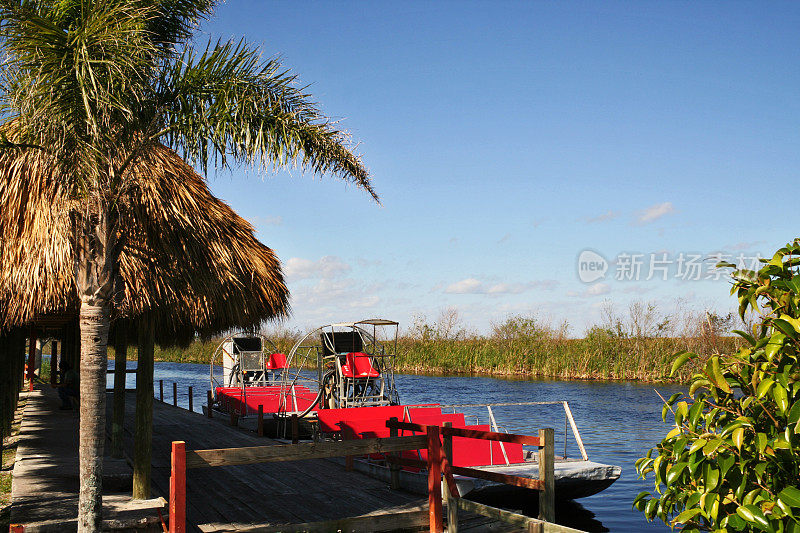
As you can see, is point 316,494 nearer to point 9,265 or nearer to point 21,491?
point 21,491

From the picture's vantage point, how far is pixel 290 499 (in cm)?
941

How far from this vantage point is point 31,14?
5.83 metres

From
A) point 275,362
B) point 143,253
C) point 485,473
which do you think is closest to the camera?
point 485,473

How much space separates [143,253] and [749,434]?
660 cm

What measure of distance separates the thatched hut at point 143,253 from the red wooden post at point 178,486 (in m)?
1.87

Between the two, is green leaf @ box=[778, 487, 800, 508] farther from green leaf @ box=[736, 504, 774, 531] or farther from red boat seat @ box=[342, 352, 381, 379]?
red boat seat @ box=[342, 352, 381, 379]

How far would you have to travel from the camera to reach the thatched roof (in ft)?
25.6

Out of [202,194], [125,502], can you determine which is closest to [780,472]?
[125,502]

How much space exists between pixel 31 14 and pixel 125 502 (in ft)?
17.4

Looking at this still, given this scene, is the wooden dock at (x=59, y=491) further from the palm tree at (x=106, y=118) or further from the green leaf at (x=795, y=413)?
the green leaf at (x=795, y=413)

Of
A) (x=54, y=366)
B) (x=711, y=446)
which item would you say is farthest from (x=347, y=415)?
(x=54, y=366)

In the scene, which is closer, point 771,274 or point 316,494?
point 771,274

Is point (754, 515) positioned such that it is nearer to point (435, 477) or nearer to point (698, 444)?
point (698, 444)

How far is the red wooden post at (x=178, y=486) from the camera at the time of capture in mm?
5727
